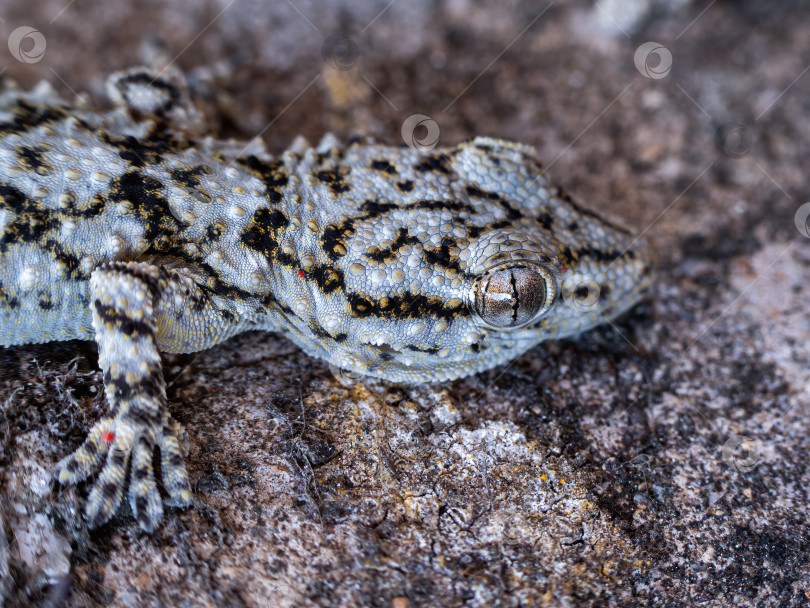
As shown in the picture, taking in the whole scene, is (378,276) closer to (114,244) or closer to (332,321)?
(332,321)

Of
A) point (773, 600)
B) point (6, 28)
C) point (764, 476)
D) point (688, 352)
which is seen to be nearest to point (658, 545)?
point (773, 600)

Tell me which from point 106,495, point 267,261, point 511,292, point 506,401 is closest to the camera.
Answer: point 106,495

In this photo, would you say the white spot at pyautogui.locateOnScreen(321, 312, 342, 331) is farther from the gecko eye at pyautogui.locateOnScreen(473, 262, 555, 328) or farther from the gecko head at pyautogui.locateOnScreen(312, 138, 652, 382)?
the gecko eye at pyautogui.locateOnScreen(473, 262, 555, 328)

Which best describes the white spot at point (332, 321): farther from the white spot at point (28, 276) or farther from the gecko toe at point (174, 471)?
the white spot at point (28, 276)

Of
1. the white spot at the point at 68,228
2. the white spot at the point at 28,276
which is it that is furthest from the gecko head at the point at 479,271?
the white spot at the point at 28,276

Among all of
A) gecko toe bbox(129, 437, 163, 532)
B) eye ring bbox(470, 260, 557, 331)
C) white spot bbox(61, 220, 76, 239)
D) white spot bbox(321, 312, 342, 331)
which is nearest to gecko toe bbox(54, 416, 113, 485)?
gecko toe bbox(129, 437, 163, 532)

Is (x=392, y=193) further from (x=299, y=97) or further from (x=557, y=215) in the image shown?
(x=299, y=97)

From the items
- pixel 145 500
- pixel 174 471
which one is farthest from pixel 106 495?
pixel 174 471
